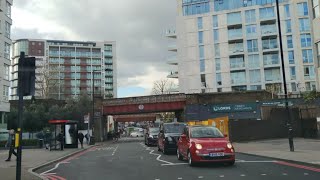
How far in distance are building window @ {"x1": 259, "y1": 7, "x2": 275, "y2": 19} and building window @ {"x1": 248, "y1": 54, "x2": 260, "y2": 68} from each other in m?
7.91

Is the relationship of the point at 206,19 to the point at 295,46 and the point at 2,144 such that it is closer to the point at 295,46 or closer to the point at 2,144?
the point at 295,46

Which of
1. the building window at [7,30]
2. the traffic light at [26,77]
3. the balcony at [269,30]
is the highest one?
the balcony at [269,30]

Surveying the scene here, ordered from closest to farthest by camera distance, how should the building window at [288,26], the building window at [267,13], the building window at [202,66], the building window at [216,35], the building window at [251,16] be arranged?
the building window at [288,26] → the building window at [267,13] → the building window at [251,16] → the building window at [216,35] → the building window at [202,66]

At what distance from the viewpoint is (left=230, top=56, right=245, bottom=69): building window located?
80000 millimetres

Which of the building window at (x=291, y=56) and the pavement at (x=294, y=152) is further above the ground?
the building window at (x=291, y=56)

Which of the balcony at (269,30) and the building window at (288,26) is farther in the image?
the building window at (288,26)

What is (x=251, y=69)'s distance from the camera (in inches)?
3113

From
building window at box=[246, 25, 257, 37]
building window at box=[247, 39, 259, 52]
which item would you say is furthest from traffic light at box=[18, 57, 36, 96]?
building window at box=[246, 25, 257, 37]

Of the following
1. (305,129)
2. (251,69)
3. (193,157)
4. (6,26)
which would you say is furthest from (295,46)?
(193,157)

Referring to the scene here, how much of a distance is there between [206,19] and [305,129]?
50.0 m

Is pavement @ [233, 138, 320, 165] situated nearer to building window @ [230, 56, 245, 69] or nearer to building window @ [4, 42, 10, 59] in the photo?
building window @ [4, 42, 10, 59]

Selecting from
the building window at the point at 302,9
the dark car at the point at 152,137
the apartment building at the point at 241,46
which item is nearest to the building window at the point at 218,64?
the apartment building at the point at 241,46

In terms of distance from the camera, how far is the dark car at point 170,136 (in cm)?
2180

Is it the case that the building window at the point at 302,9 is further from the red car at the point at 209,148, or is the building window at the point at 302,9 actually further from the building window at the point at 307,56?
the red car at the point at 209,148
